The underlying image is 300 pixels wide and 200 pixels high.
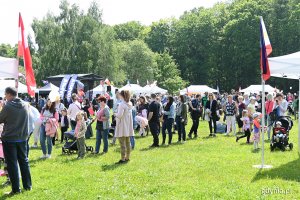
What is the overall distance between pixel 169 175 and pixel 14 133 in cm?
347

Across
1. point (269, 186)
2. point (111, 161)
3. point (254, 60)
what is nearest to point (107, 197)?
point (269, 186)

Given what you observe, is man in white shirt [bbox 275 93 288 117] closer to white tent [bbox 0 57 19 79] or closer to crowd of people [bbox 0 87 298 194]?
crowd of people [bbox 0 87 298 194]

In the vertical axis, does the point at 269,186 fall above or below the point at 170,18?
below

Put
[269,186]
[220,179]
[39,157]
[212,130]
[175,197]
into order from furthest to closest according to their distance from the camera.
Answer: [212,130]
[39,157]
[220,179]
[269,186]
[175,197]

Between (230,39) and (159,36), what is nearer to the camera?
Result: (230,39)

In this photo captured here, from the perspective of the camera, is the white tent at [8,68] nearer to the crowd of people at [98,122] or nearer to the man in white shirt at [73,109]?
the crowd of people at [98,122]

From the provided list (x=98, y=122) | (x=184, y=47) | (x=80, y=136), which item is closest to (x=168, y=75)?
(x=184, y=47)

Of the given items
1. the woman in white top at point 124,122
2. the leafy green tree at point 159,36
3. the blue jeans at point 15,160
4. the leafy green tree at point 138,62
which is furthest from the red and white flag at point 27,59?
the leafy green tree at point 159,36

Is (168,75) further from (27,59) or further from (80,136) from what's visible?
(27,59)

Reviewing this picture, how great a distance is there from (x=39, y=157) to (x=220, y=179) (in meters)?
5.75

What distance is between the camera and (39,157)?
38.0 ft

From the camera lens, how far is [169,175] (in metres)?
8.75

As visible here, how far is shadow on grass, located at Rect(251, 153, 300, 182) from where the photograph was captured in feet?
27.1

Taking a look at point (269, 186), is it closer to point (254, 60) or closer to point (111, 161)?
point (111, 161)
